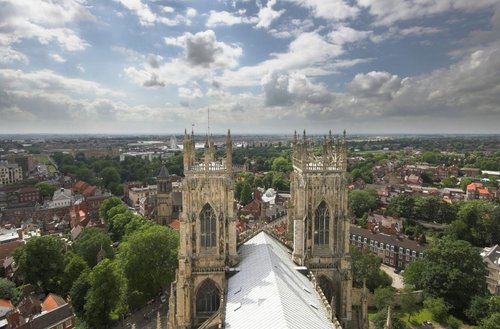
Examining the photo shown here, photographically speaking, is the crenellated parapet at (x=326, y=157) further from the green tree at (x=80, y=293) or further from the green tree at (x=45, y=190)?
the green tree at (x=45, y=190)

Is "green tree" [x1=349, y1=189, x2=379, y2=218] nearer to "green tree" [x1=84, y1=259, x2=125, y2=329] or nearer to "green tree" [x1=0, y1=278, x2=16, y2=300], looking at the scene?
"green tree" [x1=84, y1=259, x2=125, y2=329]

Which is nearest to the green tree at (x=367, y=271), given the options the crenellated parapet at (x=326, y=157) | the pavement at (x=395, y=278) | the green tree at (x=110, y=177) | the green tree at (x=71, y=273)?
the pavement at (x=395, y=278)

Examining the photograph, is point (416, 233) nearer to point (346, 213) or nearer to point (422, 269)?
point (422, 269)

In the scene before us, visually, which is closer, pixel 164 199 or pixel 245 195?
pixel 164 199

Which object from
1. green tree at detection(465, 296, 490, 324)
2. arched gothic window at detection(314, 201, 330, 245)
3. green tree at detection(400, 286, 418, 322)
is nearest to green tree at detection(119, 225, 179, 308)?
arched gothic window at detection(314, 201, 330, 245)

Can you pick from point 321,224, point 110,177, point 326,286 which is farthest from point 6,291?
point 110,177

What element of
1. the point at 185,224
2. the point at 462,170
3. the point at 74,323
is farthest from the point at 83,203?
the point at 462,170

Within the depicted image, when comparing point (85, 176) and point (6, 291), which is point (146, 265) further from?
point (85, 176)
